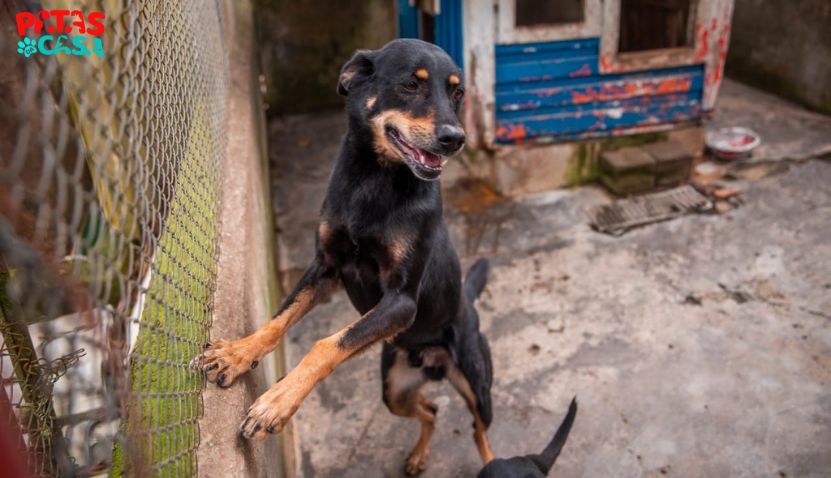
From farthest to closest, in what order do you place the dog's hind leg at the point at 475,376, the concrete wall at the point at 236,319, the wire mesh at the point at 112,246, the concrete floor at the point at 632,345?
1. the concrete floor at the point at 632,345
2. the dog's hind leg at the point at 475,376
3. the concrete wall at the point at 236,319
4. the wire mesh at the point at 112,246

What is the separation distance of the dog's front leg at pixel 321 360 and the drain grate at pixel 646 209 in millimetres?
3170

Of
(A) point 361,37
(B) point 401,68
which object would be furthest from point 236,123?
(A) point 361,37

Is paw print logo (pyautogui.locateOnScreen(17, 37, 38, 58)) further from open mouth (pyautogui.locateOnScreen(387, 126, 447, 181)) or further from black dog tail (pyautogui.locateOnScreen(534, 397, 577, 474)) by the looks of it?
black dog tail (pyautogui.locateOnScreen(534, 397, 577, 474))

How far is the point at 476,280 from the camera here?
3.03 m

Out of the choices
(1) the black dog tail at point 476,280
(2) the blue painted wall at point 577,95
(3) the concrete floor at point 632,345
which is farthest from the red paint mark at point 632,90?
(1) the black dog tail at point 476,280

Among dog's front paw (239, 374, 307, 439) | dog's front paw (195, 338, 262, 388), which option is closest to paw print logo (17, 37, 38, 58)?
dog's front paw (195, 338, 262, 388)

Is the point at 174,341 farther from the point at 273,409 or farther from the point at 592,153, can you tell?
the point at 592,153

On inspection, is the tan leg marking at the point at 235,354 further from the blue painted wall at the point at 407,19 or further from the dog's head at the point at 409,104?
the blue painted wall at the point at 407,19

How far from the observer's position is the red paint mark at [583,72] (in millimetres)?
4957

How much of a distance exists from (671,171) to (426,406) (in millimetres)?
3652

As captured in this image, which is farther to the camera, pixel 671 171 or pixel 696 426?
pixel 671 171

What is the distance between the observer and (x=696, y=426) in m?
2.83

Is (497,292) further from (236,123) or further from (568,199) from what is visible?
(236,123)

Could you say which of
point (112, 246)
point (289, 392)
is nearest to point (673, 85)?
point (289, 392)
